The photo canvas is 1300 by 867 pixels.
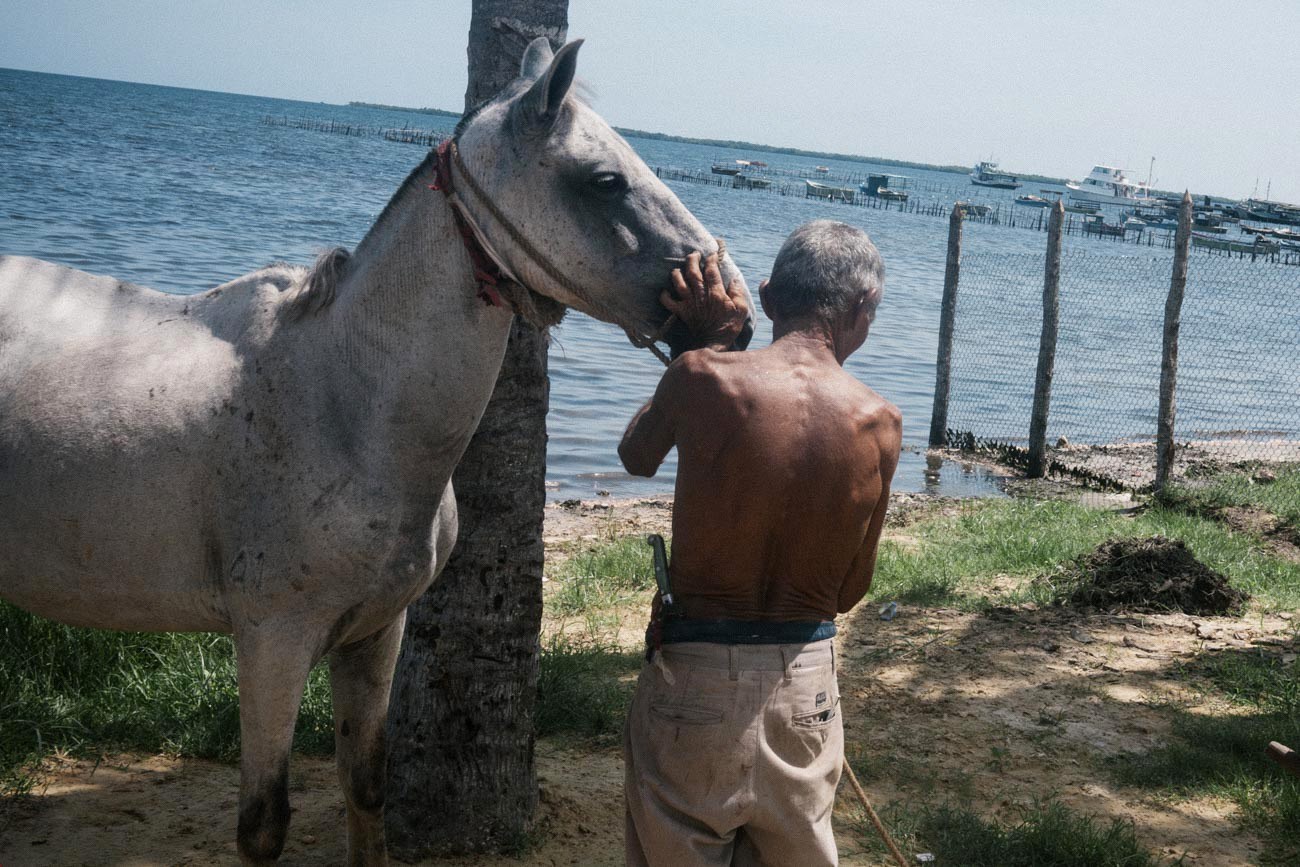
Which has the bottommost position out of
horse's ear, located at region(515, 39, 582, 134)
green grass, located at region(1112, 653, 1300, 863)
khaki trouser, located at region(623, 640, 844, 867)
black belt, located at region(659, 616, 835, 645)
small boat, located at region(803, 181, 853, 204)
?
green grass, located at region(1112, 653, 1300, 863)

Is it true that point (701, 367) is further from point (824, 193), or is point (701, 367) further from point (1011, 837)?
point (824, 193)

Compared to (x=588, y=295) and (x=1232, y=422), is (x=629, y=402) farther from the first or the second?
(x=588, y=295)

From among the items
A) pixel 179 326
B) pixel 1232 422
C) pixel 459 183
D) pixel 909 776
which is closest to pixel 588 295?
pixel 459 183

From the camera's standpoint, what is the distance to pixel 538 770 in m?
4.63

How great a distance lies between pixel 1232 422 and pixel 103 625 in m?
16.5

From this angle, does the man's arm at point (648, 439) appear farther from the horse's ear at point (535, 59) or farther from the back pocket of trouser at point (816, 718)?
the horse's ear at point (535, 59)

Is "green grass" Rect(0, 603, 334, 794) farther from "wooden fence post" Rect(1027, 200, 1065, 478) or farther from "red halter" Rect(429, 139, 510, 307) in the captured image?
"wooden fence post" Rect(1027, 200, 1065, 478)

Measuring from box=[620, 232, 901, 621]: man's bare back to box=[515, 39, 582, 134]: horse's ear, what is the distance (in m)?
0.60

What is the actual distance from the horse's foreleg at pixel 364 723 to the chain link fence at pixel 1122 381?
9.49 m

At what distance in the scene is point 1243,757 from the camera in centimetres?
477

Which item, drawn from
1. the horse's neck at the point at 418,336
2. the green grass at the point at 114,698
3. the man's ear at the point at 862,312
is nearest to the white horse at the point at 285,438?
the horse's neck at the point at 418,336

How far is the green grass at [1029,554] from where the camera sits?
22.6ft

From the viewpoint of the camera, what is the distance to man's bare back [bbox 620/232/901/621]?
101 inches

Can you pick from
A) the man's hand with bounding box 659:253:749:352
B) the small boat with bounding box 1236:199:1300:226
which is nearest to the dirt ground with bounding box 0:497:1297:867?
the man's hand with bounding box 659:253:749:352
